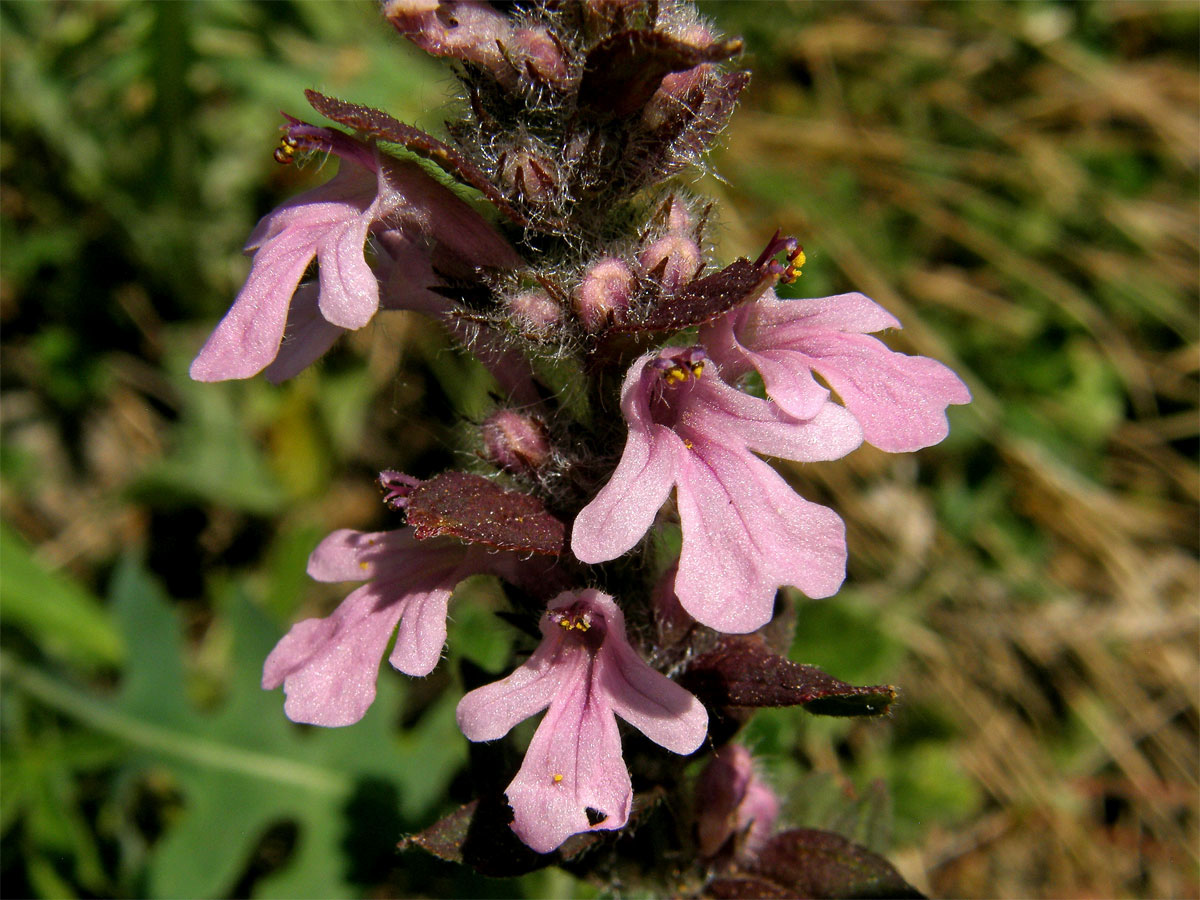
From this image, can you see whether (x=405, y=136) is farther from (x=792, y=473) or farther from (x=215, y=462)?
(x=215, y=462)

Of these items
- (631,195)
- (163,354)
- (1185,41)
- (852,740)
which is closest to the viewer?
(631,195)

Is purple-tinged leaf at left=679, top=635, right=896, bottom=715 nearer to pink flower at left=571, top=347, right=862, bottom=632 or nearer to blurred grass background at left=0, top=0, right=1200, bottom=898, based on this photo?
pink flower at left=571, top=347, right=862, bottom=632

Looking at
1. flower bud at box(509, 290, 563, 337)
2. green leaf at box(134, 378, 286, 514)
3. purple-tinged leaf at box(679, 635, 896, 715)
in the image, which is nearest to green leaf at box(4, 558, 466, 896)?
green leaf at box(134, 378, 286, 514)

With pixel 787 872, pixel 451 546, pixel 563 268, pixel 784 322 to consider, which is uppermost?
pixel 563 268

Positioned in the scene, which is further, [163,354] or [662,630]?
[163,354]

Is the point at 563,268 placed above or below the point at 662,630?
above

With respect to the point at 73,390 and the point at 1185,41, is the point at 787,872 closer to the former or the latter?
the point at 73,390

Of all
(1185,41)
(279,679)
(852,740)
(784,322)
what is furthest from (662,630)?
(1185,41)
